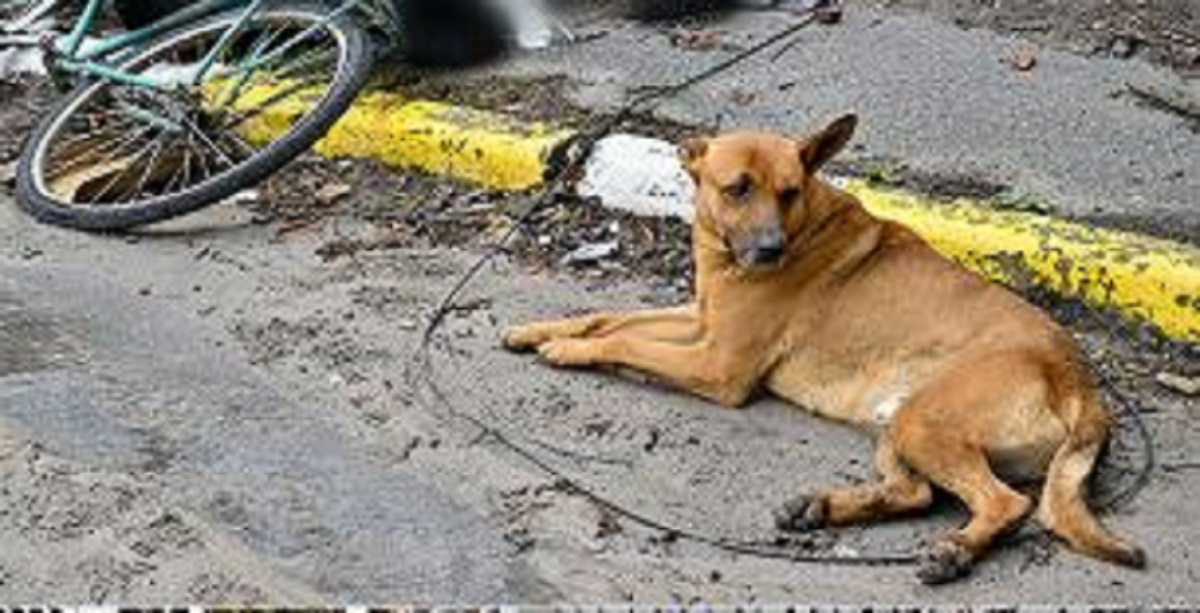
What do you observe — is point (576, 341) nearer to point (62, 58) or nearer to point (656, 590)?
point (656, 590)

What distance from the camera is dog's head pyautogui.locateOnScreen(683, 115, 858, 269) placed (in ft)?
14.5

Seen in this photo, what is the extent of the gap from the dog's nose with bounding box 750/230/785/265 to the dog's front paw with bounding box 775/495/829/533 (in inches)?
27.1

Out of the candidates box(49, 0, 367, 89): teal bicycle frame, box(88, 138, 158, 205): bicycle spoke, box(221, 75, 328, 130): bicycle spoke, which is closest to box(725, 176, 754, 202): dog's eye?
box(49, 0, 367, 89): teal bicycle frame

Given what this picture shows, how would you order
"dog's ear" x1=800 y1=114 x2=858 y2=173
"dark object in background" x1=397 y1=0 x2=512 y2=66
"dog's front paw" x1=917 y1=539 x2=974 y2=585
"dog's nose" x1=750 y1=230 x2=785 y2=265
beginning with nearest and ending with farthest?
1. "dog's front paw" x1=917 y1=539 x2=974 y2=585
2. "dog's nose" x1=750 y1=230 x2=785 y2=265
3. "dog's ear" x1=800 y1=114 x2=858 y2=173
4. "dark object in background" x1=397 y1=0 x2=512 y2=66

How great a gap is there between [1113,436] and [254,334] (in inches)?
94.7

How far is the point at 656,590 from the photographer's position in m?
3.75

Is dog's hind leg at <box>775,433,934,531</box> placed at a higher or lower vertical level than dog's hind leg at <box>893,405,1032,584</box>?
lower

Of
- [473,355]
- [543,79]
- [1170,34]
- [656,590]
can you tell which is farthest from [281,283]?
[1170,34]

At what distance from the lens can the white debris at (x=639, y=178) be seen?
5637mm

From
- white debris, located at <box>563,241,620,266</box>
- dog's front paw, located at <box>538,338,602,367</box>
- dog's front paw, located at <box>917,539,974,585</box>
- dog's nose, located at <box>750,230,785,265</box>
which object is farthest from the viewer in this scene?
white debris, located at <box>563,241,620,266</box>

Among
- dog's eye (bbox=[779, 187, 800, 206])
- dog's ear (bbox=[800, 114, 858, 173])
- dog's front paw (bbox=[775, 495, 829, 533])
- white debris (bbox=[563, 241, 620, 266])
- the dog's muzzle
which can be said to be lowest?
white debris (bbox=[563, 241, 620, 266])

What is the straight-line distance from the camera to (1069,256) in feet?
16.3

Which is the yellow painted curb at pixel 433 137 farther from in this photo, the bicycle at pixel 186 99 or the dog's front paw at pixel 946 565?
the dog's front paw at pixel 946 565

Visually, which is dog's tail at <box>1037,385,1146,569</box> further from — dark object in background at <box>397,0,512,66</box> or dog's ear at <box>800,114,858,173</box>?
dark object in background at <box>397,0,512,66</box>
